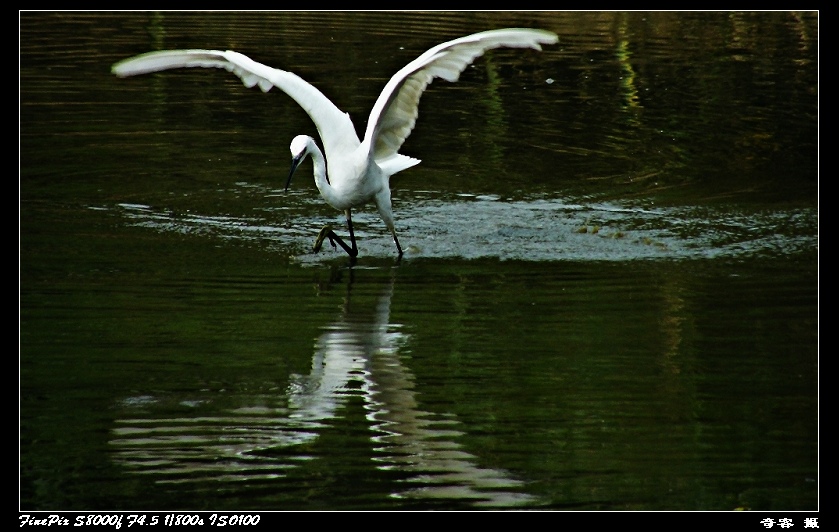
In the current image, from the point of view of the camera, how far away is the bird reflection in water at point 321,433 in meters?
6.51

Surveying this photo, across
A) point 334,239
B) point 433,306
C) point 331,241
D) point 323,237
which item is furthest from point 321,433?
point 334,239

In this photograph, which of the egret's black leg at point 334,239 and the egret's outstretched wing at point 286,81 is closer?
the egret's outstretched wing at point 286,81

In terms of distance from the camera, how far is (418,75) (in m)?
10.3

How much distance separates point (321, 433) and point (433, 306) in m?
2.55

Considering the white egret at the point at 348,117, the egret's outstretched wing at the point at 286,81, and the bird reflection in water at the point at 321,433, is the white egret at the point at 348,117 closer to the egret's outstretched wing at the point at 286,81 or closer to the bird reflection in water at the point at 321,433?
the egret's outstretched wing at the point at 286,81

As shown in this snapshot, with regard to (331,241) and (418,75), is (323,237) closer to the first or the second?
(331,241)

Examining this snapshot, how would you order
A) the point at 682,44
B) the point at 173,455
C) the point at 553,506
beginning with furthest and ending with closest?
the point at 682,44
the point at 173,455
the point at 553,506

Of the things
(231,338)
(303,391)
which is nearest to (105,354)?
(231,338)

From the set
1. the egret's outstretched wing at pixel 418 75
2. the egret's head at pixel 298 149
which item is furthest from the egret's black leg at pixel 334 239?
the egret's head at pixel 298 149

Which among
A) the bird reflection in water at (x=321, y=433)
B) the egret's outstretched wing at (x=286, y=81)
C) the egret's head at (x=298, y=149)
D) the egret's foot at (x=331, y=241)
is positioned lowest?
the bird reflection in water at (x=321, y=433)

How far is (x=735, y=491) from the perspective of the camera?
6.57 metres

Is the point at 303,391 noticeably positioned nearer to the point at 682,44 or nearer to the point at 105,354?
the point at 105,354

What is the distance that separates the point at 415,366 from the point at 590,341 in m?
1.25

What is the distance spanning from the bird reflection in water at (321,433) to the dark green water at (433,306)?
0.06 ft
